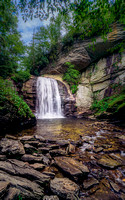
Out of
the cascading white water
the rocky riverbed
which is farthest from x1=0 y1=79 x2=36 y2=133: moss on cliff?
the cascading white water

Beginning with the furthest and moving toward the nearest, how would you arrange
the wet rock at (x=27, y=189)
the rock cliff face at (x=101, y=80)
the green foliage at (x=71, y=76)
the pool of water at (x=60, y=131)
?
the green foliage at (x=71, y=76) → the rock cliff face at (x=101, y=80) → the pool of water at (x=60, y=131) → the wet rock at (x=27, y=189)

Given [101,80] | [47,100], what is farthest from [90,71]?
[47,100]

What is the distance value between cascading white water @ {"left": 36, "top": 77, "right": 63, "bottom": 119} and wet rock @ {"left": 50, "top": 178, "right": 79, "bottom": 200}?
8.83m

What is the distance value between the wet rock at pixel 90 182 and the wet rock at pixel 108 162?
485 millimetres

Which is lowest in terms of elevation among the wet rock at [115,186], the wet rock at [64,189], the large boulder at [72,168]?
the wet rock at [115,186]

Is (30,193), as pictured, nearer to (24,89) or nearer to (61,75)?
(24,89)

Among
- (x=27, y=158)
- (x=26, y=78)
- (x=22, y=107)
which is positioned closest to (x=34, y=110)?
(x=26, y=78)

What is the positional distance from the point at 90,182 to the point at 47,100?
1062 centimetres

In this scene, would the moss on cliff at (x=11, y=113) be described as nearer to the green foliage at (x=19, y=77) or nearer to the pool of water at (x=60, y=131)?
the pool of water at (x=60, y=131)

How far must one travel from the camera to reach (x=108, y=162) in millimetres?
1898

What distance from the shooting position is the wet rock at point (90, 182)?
1327 mm

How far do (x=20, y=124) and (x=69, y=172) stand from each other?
11.4ft

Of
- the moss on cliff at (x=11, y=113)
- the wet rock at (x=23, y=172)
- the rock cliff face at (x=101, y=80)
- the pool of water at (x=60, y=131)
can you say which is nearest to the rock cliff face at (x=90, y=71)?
the rock cliff face at (x=101, y=80)

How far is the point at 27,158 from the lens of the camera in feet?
6.13
